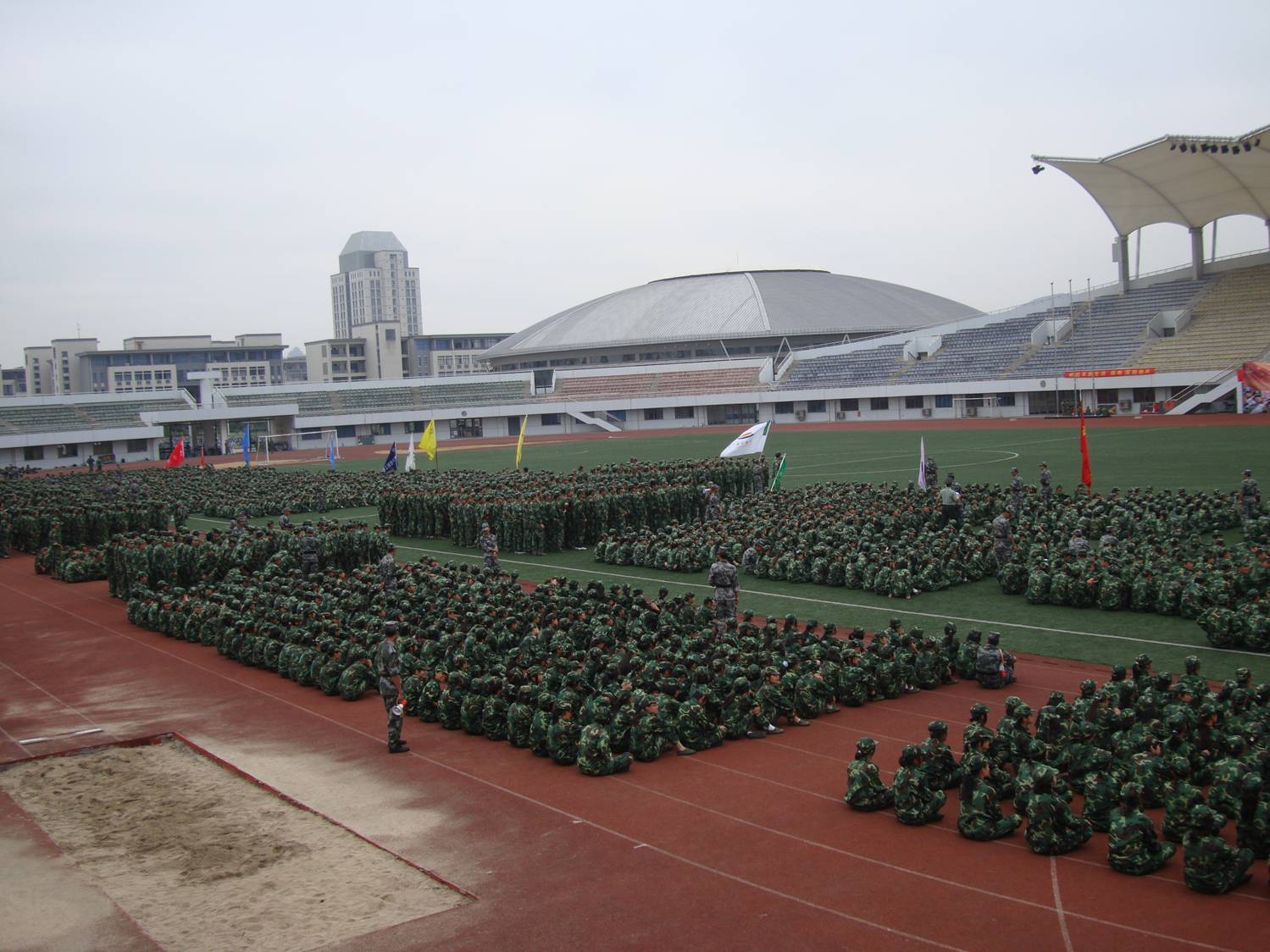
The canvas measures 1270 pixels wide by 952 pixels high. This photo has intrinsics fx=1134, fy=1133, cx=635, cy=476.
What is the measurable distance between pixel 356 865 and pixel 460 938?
168cm

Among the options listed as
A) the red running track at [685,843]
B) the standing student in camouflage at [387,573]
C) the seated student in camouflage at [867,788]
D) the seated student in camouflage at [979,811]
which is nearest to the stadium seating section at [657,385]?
the standing student in camouflage at [387,573]

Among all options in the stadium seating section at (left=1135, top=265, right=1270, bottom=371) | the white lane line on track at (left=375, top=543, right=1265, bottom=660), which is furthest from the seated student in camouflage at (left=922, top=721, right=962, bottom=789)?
the stadium seating section at (left=1135, top=265, right=1270, bottom=371)

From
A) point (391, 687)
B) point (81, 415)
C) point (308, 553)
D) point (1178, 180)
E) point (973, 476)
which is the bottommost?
point (391, 687)

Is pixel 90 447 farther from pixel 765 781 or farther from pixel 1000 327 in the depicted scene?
pixel 765 781

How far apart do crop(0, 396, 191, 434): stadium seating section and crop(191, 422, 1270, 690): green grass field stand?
2000 cm

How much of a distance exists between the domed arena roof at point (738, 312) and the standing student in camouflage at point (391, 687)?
2925 inches

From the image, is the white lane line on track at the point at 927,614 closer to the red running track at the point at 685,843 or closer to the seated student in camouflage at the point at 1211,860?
the red running track at the point at 685,843

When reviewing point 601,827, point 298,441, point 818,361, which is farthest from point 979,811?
point 298,441

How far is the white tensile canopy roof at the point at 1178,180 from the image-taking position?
49094 millimetres

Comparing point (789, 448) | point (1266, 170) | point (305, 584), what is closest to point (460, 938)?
point (305, 584)

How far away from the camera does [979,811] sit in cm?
880

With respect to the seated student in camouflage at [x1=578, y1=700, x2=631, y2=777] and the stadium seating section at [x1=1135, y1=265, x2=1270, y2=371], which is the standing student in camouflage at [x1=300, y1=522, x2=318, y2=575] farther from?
the stadium seating section at [x1=1135, y1=265, x2=1270, y2=371]

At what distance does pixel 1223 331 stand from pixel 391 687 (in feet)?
174

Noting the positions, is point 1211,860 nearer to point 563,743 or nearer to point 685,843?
point 685,843
